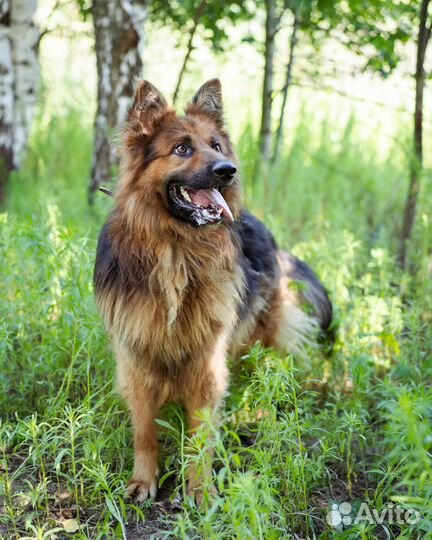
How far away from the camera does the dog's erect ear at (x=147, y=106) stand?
11.5ft

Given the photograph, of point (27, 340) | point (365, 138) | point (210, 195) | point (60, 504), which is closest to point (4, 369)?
point (27, 340)

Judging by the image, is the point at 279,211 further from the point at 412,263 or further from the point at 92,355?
Answer: the point at 92,355

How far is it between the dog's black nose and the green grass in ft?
3.28

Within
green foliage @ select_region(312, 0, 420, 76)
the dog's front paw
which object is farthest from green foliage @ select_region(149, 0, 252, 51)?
the dog's front paw

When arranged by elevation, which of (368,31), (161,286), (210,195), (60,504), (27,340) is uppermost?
(368,31)

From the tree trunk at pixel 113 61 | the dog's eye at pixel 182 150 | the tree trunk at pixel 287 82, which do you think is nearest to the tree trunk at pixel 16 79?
the tree trunk at pixel 113 61

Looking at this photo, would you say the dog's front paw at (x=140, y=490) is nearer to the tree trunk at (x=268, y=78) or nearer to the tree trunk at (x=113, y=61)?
the tree trunk at (x=113, y=61)

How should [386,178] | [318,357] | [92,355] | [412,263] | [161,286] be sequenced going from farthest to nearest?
[386,178], [412,263], [318,357], [92,355], [161,286]

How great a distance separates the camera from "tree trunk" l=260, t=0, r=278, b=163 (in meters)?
6.72

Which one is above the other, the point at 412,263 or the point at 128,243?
the point at 128,243

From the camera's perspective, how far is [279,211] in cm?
702

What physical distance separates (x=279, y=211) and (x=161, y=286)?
12.5 ft

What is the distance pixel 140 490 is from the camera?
3342 mm

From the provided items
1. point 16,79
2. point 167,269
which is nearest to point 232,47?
point 16,79
